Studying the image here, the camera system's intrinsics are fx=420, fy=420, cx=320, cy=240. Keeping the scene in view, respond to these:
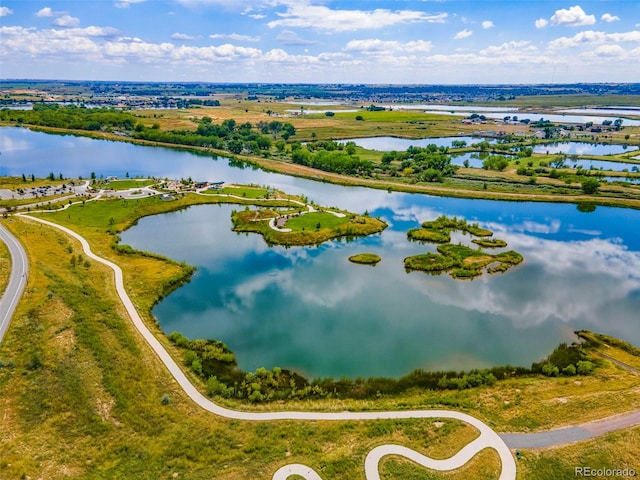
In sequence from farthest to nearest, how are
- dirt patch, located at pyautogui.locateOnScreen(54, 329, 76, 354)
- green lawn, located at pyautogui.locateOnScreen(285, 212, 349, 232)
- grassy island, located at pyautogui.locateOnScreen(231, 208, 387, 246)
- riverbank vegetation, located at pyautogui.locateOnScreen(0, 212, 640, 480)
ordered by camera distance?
green lawn, located at pyautogui.locateOnScreen(285, 212, 349, 232), grassy island, located at pyautogui.locateOnScreen(231, 208, 387, 246), dirt patch, located at pyautogui.locateOnScreen(54, 329, 76, 354), riverbank vegetation, located at pyautogui.locateOnScreen(0, 212, 640, 480)

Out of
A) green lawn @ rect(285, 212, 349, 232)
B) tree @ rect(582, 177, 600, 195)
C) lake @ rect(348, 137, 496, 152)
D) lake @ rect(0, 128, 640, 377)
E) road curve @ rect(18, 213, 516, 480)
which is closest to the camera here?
road curve @ rect(18, 213, 516, 480)

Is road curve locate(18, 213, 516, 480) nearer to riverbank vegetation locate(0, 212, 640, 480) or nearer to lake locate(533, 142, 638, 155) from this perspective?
riverbank vegetation locate(0, 212, 640, 480)

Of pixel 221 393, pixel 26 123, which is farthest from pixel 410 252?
pixel 26 123

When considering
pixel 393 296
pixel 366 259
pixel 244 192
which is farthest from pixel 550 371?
pixel 244 192

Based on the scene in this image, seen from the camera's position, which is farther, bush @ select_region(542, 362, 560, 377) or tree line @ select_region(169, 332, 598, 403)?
bush @ select_region(542, 362, 560, 377)

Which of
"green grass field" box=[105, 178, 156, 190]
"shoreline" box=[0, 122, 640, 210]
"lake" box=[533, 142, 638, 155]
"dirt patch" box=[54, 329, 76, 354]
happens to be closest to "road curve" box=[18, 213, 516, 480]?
"dirt patch" box=[54, 329, 76, 354]

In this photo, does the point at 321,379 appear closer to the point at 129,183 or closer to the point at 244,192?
the point at 244,192

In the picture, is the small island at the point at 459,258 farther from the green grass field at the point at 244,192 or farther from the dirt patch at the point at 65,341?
the dirt patch at the point at 65,341

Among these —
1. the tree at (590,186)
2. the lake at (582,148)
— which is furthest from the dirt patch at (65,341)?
the lake at (582,148)
